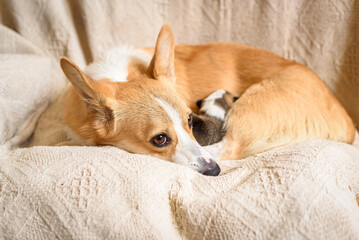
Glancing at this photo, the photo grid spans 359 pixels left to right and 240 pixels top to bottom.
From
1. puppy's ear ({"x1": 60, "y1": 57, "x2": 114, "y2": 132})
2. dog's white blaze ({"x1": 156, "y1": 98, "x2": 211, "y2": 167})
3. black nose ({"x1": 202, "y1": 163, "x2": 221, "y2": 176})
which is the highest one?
puppy's ear ({"x1": 60, "y1": 57, "x2": 114, "y2": 132})

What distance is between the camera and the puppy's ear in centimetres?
130

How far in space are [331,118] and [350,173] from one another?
0.51 metres

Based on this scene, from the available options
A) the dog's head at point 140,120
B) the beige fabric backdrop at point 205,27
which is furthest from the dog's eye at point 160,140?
the beige fabric backdrop at point 205,27

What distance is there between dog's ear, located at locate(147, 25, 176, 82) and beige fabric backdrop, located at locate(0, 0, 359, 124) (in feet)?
2.37

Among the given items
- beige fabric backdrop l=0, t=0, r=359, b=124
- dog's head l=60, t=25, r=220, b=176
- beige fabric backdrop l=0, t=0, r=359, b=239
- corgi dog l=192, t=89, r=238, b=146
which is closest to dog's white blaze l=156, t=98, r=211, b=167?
dog's head l=60, t=25, r=220, b=176

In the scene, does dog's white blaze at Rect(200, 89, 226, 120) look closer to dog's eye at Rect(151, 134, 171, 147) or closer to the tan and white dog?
the tan and white dog

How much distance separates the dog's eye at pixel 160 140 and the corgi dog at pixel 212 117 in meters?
0.32

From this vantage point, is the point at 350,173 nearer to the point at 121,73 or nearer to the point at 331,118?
the point at 331,118

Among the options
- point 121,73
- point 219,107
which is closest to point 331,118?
point 219,107

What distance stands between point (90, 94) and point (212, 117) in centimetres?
76

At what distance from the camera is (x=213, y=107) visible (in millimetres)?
1796

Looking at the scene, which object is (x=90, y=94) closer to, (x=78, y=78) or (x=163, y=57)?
(x=78, y=78)

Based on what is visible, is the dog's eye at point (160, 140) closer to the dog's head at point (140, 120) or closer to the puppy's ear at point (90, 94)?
the dog's head at point (140, 120)

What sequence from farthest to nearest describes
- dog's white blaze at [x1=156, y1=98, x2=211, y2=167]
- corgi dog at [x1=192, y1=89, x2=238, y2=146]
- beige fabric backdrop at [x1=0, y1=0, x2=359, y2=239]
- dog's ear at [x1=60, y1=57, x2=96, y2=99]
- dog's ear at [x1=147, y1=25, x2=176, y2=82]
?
1. corgi dog at [x1=192, y1=89, x2=238, y2=146]
2. dog's ear at [x1=147, y1=25, x2=176, y2=82]
3. dog's white blaze at [x1=156, y1=98, x2=211, y2=167]
4. dog's ear at [x1=60, y1=57, x2=96, y2=99]
5. beige fabric backdrop at [x1=0, y1=0, x2=359, y2=239]
